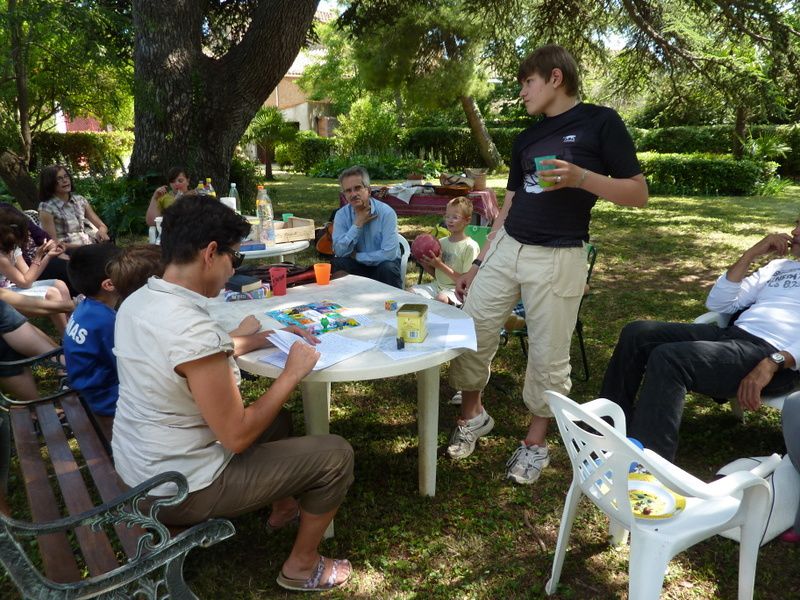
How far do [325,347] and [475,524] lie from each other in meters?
1.07

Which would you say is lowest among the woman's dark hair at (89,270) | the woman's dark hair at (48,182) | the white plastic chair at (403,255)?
the white plastic chair at (403,255)

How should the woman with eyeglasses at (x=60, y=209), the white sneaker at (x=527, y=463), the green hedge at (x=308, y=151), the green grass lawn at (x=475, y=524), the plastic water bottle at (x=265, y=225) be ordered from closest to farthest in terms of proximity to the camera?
the green grass lawn at (x=475, y=524) < the white sneaker at (x=527, y=463) < the plastic water bottle at (x=265, y=225) < the woman with eyeglasses at (x=60, y=209) < the green hedge at (x=308, y=151)

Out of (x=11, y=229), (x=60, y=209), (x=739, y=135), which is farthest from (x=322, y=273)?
(x=739, y=135)

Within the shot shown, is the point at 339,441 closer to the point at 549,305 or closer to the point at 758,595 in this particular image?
the point at 549,305

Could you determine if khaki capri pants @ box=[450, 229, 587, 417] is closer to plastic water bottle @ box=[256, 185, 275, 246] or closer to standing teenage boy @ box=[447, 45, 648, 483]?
standing teenage boy @ box=[447, 45, 648, 483]

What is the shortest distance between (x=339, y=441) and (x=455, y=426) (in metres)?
1.47

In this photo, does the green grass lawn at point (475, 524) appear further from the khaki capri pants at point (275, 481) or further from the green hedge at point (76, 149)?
the green hedge at point (76, 149)

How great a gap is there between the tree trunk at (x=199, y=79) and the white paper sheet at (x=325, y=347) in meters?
5.71

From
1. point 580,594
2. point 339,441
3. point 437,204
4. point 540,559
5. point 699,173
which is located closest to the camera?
point 339,441

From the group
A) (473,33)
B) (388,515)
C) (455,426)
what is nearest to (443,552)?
(388,515)

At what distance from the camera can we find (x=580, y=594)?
2.15 m

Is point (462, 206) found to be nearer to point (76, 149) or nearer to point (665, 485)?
point (665, 485)

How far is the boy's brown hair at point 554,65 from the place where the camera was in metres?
2.46

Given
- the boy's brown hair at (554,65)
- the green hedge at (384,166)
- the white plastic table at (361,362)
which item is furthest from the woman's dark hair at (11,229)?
the green hedge at (384,166)
